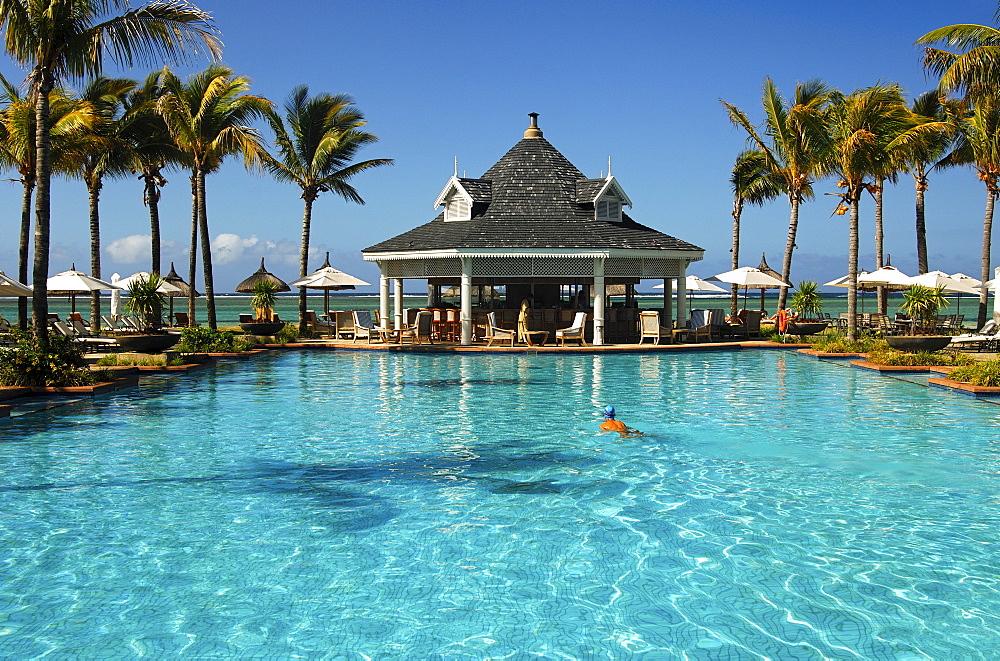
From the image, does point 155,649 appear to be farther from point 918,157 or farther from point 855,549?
point 918,157

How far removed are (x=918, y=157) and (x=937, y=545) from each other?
2763 centimetres

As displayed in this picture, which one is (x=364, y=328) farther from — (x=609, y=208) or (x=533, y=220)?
(x=609, y=208)

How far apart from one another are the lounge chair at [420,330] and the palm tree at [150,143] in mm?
10254

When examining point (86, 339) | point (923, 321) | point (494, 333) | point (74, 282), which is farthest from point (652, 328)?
point (74, 282)

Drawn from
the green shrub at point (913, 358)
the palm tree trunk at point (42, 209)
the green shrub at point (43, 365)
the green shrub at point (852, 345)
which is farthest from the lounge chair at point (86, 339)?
the green shrub at point (852, 345)

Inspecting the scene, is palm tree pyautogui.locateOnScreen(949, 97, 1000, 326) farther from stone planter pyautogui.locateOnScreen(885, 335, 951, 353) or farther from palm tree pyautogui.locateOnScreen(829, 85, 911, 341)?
stone planter pyautogui.locateOnScreen(885, 335, 951, 353)

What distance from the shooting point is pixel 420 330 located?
28.0m

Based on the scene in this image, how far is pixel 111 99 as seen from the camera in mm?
29125

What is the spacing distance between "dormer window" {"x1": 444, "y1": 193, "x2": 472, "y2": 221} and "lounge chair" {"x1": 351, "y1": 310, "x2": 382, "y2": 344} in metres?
4.79

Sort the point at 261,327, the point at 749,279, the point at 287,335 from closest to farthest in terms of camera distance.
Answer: the point at 261,327
the point at 287,335
the point at 749,279

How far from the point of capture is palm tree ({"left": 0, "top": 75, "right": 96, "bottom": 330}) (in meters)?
22.1

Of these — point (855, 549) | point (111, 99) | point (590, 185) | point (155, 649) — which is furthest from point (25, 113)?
point (855, 549)

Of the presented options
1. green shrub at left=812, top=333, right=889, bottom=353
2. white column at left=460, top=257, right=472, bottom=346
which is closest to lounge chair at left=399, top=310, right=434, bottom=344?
white column at left=460, top=257, right=472, bottom=346

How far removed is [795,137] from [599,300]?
31.6 ft
